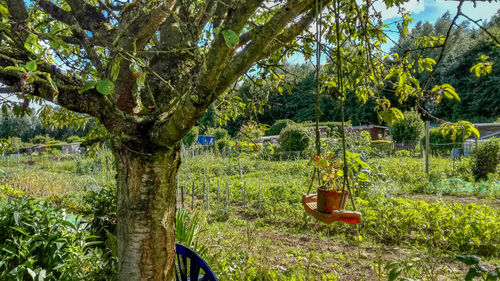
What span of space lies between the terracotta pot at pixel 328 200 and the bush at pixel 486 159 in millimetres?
8335

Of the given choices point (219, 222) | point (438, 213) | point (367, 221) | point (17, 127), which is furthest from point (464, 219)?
point (17, 127)

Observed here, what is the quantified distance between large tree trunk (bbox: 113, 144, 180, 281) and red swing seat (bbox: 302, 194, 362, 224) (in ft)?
2.90

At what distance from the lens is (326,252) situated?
3486mm

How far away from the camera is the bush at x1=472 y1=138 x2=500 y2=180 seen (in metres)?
7.78

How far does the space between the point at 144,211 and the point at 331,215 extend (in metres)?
1.00

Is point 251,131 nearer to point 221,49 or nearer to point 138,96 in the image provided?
point 138,96

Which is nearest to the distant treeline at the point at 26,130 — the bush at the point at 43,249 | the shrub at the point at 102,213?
the shrub at the point at 102,213

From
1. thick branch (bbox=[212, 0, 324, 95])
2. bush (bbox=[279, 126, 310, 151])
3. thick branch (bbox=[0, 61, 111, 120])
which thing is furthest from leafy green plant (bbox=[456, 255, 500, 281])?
bush (bbox=[279, 126, 310, 151])

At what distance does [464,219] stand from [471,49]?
30.9 meters

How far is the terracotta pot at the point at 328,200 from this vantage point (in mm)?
1727

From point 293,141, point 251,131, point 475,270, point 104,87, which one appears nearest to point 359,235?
point 251,131

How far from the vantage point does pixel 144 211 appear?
1529 millimetres

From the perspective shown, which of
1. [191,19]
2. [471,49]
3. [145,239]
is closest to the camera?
[145,239]

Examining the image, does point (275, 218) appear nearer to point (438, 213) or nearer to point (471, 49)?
point (438, 213)
